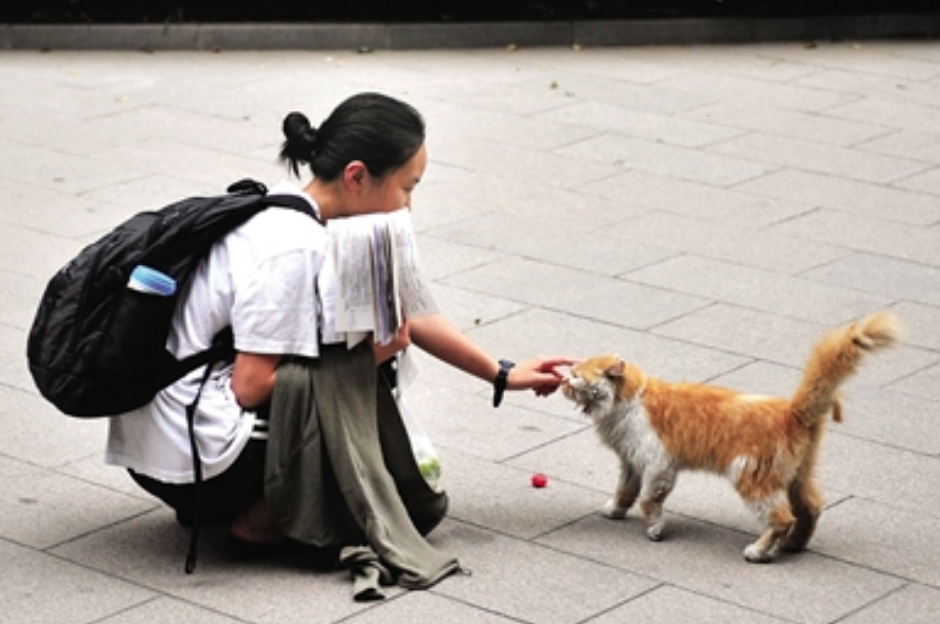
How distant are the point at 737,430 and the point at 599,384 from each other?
38 centimetres

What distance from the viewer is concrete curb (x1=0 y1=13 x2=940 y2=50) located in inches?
450

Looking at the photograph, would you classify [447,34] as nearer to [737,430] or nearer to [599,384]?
[599,384]

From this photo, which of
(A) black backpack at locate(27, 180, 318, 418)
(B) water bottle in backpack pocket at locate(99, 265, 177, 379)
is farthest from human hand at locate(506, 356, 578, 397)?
(B) water bottle in backpack pocket at locate(99, 265, 177, 379)

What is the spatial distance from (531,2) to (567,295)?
5258 millimetres

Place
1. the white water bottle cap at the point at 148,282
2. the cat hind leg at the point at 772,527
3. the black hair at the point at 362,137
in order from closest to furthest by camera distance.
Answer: the white water bottle cap at the point at 148,282 → the black hair at the point at 362,137 → the cat hind leg at the point at 772,527

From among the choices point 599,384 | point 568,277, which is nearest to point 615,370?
point 599,384

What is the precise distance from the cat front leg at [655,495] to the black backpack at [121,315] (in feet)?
3.78

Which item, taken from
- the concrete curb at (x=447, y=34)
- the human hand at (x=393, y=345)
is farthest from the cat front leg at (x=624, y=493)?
the concrete curb at (x=447, y=34)

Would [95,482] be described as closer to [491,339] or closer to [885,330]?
[491,339]

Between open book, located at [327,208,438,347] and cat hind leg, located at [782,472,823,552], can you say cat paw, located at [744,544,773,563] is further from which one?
open book, located at [327,208,438,347]

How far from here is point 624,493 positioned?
522cm

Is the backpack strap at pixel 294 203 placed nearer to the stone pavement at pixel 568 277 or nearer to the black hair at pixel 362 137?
the black hair at pixel 362 137

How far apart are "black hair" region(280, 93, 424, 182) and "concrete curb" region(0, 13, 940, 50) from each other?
6.77 meters

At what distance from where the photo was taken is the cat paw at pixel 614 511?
5.27 m
